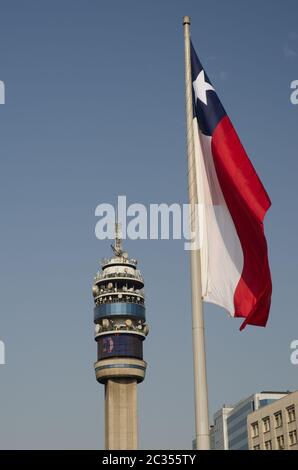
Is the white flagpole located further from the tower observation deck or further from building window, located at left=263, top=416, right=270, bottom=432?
the tower observation deck

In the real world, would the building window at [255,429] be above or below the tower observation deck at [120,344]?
below

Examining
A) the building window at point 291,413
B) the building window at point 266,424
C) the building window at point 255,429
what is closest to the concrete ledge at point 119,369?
the building window at point 255,429

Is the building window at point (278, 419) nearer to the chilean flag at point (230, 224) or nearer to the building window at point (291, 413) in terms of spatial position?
the building window at point (291, 413)

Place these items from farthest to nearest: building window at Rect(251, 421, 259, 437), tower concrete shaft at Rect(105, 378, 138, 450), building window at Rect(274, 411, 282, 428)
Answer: tower concrete shaft at Rect(105, 378, 138, 450) < building window at Rect(251, 421, 259, 437) < building window at Rect(274, 411, 282, 428)

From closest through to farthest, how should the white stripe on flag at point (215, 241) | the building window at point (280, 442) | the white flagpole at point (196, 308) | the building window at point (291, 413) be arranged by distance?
the white flagpole at point (196, 308) → the white stripe on flag at point (215, 241) → the building window at point (291, 413) → the building window at point (280, 442)

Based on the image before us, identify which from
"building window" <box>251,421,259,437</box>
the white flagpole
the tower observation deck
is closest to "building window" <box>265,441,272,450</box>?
"building window" <box>251,421,259,437</box>
